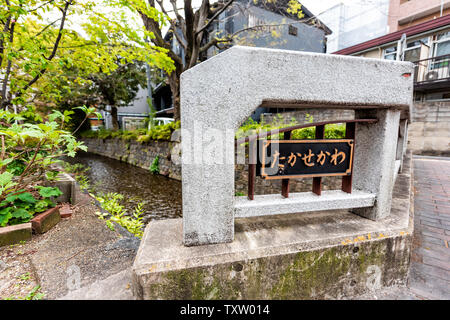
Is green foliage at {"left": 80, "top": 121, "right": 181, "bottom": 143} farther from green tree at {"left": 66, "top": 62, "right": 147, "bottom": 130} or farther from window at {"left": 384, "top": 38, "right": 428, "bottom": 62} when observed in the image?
window at {"left": 384, "top": 38, "right": 428, "bottom": 62}

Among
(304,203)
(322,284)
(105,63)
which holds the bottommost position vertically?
(322,284)

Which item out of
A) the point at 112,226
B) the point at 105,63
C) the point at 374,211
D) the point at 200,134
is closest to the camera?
the point at 200,134

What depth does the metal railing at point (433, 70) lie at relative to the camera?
33.9 feet

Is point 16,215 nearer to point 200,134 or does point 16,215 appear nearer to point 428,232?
point 200,134

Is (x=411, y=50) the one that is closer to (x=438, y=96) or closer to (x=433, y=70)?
(x=433, y=70)

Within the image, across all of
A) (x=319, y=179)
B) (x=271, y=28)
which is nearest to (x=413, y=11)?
(x=271, y=28)

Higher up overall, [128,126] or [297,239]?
[128,126]

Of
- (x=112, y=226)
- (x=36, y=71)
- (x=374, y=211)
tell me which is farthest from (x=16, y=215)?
(x=374, y=211)

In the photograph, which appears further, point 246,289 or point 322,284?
point 322,284

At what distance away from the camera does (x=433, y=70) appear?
10.7 metres

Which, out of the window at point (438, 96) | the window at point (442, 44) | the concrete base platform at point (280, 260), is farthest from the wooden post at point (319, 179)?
the window at point (442, 44)

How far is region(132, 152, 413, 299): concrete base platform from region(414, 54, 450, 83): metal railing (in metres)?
12.8
